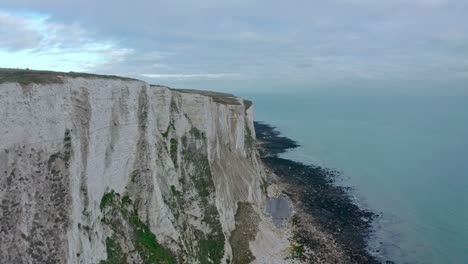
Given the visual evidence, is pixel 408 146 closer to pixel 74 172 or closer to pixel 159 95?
pixel 159 95

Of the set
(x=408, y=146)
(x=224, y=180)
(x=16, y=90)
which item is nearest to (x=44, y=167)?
(x=16, y=90)

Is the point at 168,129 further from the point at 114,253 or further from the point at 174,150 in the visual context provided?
the point at 114,253

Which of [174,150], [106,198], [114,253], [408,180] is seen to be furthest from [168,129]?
[408,180]

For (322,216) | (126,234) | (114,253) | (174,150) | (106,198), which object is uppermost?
(174,150)

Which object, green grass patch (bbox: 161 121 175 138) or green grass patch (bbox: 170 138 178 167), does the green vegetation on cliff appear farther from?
green grass patch (bbox: 161 121 175 138)

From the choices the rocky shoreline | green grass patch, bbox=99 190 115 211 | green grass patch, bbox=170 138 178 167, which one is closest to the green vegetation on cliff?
green grass patch, bbox=99 190 115 211

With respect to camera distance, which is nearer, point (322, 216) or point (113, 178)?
point (113, 178)

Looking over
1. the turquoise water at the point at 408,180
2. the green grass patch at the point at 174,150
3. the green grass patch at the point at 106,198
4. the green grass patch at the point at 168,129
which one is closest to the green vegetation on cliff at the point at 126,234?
the green grass patch at the point at 106,198

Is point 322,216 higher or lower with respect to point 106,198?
lower
